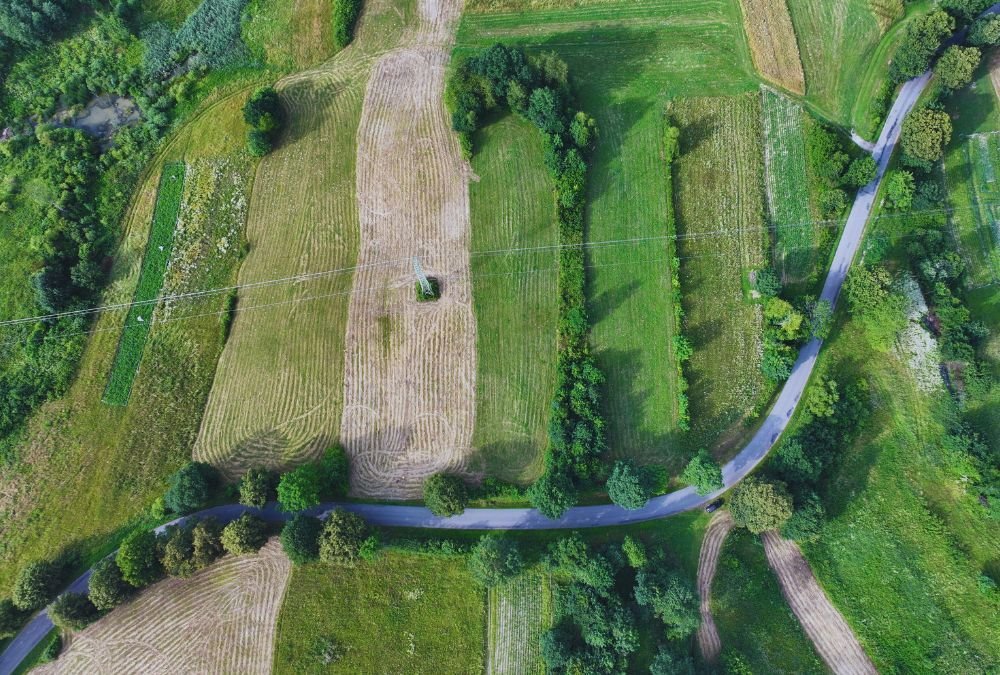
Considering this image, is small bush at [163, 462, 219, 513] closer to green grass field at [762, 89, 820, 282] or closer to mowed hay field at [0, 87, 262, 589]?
mowed hay field at [0, 87, 262, 589]

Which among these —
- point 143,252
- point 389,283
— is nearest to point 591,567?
point 389,283

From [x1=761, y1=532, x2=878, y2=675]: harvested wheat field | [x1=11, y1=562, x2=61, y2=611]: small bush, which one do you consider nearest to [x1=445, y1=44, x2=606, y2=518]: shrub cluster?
[x1=761, y1=532, x2=878, y2=675]: harvested wheat field

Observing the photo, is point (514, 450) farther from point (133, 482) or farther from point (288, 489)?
point (133, 482)

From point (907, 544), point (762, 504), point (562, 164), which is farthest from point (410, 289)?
point (907, 544)

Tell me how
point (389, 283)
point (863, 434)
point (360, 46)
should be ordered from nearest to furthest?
1. point (863, 434)
2. point (389, 283)
3. point (360, 46)

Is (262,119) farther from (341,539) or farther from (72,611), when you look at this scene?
(72,611)

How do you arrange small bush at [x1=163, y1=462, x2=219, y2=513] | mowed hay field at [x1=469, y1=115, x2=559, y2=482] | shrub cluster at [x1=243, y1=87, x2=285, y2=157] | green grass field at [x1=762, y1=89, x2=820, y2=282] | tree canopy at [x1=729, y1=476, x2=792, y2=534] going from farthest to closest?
shrub cluster at [x1=243, y1=87, x2=285, y2=157] → green grass field at [x1=762, y1=89, x2=820, y2=282] → mowed hay field at [x1=469, y1=115, x2=559, y2=482] → small bush at [x1=163, y1=462, x2=219, y2=513] → tree canopy at [x1=729, y1=476, x2=792, y2=534]

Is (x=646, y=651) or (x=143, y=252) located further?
(x=143, y=252)
